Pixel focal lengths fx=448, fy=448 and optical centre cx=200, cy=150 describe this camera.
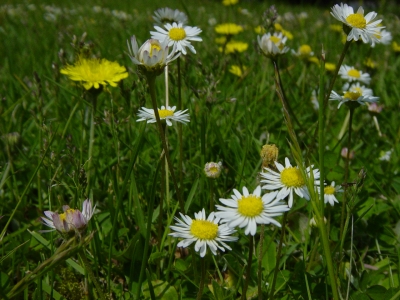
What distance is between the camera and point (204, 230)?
2.89 feet

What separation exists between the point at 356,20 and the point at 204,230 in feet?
2.39

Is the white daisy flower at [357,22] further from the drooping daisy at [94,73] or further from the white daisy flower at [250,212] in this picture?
the drooping daisy at [94,73]

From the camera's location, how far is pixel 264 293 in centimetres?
104

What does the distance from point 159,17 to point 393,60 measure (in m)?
2.08

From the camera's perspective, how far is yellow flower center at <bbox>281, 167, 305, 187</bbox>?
0.90 metres

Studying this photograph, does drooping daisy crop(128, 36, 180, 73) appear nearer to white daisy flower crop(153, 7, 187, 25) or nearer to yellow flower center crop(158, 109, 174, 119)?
yellow flower center crop(158, 109, 174, 119)

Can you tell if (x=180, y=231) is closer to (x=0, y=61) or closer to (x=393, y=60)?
(x=0, y=61)

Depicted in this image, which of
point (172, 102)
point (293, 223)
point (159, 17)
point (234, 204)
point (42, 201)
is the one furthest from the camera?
point (172, 102)

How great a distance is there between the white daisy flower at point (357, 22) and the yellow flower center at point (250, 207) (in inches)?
21.0

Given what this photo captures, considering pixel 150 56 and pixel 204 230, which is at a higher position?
pixel 150 56

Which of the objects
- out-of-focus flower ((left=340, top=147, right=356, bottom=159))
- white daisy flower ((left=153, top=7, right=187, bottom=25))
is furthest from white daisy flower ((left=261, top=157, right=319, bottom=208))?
white daisy flower ((left=153, top=7, right=187, bottom=25))

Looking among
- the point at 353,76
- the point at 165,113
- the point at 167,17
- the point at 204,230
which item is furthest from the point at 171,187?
the point at 353,76

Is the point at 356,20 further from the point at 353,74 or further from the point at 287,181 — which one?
the point at 353,74

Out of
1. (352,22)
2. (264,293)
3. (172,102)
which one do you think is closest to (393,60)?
(172,102)
